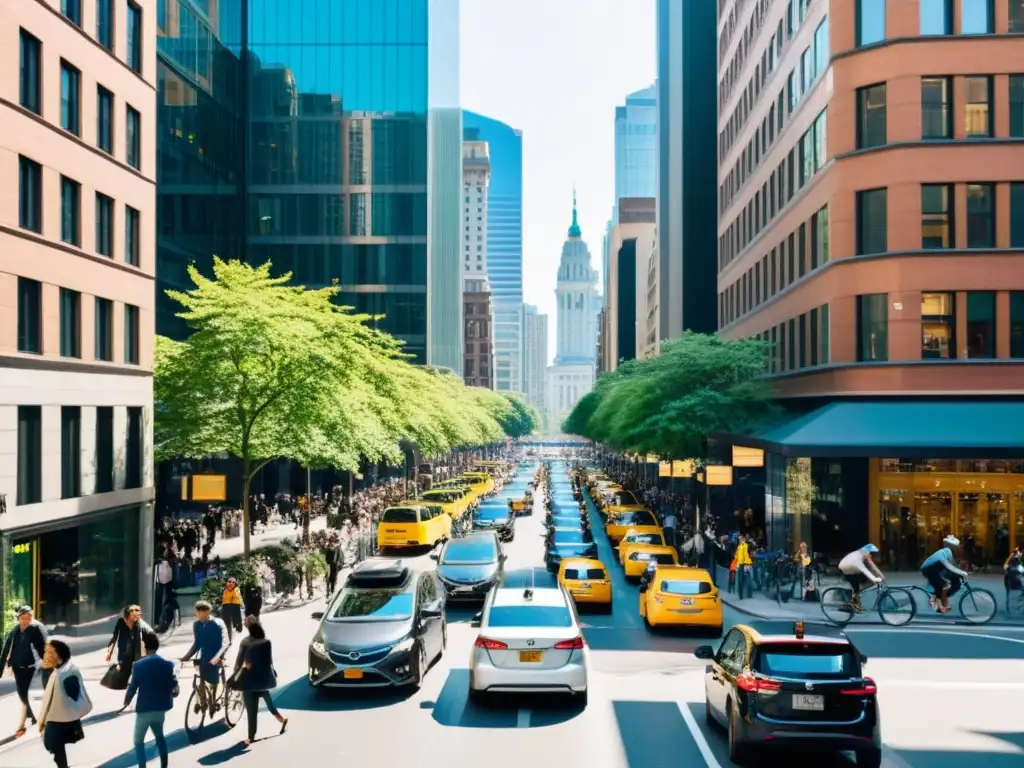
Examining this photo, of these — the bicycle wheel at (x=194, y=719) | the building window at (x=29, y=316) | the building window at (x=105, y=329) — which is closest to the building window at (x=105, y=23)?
the building window at (x=105, y=329)

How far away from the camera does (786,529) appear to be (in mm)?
42219

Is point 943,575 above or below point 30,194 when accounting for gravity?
below

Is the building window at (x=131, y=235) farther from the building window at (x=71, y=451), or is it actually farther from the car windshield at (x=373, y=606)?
the car windshield at (x=373, y=606)

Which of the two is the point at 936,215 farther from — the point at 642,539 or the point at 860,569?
the point at 860,569

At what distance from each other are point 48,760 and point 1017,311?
31459 millimetres

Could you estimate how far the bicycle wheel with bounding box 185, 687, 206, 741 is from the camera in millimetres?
14807

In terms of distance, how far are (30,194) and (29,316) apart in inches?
98.9

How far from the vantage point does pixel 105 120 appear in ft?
87.6

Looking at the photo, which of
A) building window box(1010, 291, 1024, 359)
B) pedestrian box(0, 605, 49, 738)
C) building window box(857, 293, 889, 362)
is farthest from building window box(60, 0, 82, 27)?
building window box(1010, 291, 1024, 359)

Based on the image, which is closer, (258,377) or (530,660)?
(530,660)

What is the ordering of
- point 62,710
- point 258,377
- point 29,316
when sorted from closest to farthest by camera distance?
point 62,710 < point 29,316 < point 258,377

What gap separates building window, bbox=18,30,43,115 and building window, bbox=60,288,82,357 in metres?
3.92

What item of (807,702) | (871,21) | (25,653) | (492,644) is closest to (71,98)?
(25,653)

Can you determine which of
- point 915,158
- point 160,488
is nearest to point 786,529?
point 915,158
